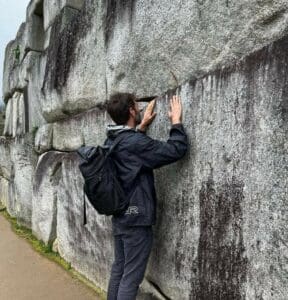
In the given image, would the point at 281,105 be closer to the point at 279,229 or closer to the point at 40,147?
the point at 279,229

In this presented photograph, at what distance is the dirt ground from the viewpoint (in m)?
3.39

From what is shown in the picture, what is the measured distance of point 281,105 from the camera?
163cm

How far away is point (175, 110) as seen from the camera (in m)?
2.29

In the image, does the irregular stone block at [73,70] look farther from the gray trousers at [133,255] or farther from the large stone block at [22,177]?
the gray trousers at [133,255]

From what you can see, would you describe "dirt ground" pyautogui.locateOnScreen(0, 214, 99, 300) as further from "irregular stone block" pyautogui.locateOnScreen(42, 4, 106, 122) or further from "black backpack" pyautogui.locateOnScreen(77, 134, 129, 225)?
"irregular stone block" pyautogui.locateOnScreen(42, 4, 106, 122)

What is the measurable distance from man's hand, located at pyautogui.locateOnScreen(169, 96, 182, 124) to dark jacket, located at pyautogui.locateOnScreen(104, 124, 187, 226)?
0.04m

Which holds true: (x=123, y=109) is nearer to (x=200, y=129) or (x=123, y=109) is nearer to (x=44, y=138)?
(x=200, y=129)

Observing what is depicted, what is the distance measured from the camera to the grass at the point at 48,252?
3434mm

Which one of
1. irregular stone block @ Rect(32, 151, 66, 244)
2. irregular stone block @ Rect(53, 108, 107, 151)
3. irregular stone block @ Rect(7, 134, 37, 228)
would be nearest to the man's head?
irregular stone block @ Rect(53, 108, 107, 151)

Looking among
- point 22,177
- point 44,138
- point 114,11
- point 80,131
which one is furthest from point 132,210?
point 22,177

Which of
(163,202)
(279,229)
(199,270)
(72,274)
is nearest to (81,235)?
(72,274)

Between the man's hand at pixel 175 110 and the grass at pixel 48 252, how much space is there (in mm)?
1624

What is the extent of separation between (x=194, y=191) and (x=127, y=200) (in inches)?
15.5

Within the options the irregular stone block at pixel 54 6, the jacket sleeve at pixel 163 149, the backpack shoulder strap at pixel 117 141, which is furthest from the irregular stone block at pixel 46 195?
the jacket sleeve at pixel 163 149
